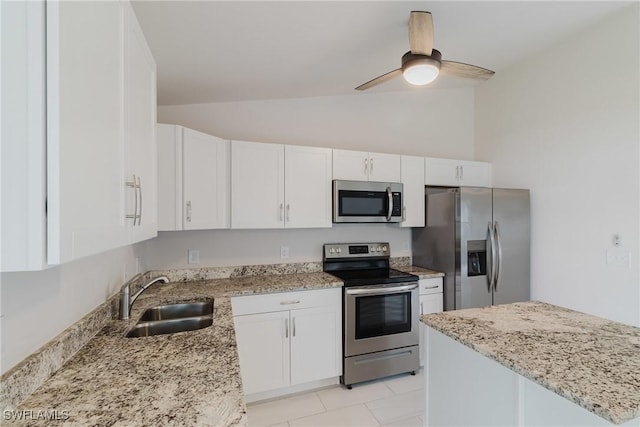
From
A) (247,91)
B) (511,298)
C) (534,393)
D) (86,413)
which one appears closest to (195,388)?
(86,413)

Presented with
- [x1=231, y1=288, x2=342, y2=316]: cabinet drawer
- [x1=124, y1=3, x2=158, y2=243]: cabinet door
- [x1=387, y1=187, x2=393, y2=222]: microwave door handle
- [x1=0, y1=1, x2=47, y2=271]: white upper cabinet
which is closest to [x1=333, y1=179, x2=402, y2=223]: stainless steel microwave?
[x1=387, y1=187, x2=393, y2=222]: microwave door handle

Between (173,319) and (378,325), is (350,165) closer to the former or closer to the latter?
(378,325)

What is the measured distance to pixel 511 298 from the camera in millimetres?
2889

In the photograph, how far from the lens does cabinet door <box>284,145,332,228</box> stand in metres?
2.71

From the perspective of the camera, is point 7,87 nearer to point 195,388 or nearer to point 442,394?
point 195,388

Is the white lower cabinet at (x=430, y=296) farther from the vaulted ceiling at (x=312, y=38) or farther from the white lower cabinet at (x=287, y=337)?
the vaulted ceiling at (x=312, y=38)

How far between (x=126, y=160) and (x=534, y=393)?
1628 mm

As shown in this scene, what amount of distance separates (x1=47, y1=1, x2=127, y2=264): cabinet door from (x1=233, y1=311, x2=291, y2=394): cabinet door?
5.15 feet

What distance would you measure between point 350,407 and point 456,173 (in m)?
2.53

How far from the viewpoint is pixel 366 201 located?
2.91 m

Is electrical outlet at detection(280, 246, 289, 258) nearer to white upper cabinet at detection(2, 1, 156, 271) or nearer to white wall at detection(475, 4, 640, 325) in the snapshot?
white upper cabinet at detection(2, 1, 156, 271)

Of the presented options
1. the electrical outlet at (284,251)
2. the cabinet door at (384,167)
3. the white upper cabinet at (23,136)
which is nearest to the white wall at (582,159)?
the cabinet door at (384,167)

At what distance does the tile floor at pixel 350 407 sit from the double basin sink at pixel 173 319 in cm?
96

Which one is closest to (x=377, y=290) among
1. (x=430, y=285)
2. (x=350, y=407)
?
(x=430, y=285)
